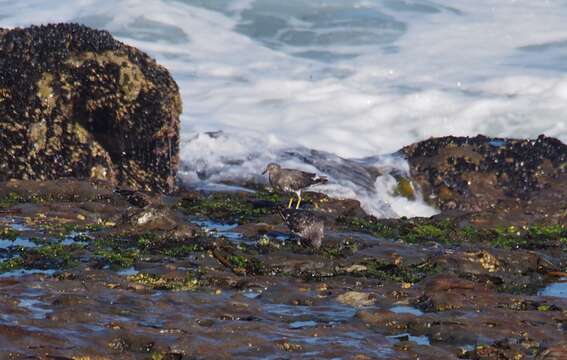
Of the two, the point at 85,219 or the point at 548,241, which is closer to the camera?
the point at 85,219

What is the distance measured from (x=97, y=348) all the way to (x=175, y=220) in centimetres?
438

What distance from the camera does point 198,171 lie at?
1591 cm

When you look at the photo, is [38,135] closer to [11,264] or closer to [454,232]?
[11,264]

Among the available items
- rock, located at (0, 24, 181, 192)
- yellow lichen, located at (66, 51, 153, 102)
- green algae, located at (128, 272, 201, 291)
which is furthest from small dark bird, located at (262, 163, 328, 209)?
green algae, located at (128, 272, 201, 291)

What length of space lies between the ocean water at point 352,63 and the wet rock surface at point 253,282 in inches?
232

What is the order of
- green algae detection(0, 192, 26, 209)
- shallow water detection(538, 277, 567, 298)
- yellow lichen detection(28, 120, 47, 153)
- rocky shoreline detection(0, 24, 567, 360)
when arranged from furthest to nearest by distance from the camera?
yellow lichen detection(28, 120, 47, 153), green algae detection(0, 192, 26, 209), shallow water detection(538, 277, 567, 298), rocky shoreline detection(0, 24, 567, 360)

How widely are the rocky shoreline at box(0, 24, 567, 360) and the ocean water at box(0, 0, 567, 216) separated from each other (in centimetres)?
318

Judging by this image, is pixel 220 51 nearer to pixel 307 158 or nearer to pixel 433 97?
pixel 433 97

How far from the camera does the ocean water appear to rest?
2562cm

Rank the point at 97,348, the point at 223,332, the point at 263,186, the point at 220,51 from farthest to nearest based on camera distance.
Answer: the point at 220,51
the point at 263,186
the point at 223,332
the point at 97,348

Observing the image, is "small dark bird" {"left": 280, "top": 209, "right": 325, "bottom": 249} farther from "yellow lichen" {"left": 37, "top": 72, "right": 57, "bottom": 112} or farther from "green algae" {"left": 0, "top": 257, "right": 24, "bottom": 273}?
"yellow lichen" {"left": 37, "top": 72, "right": 57, "bottom": 112}

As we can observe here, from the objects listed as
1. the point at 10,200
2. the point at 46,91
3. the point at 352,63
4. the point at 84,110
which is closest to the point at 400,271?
the point at 10,200

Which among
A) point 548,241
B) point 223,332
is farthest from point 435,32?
point 223,332

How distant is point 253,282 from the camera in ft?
28.8
